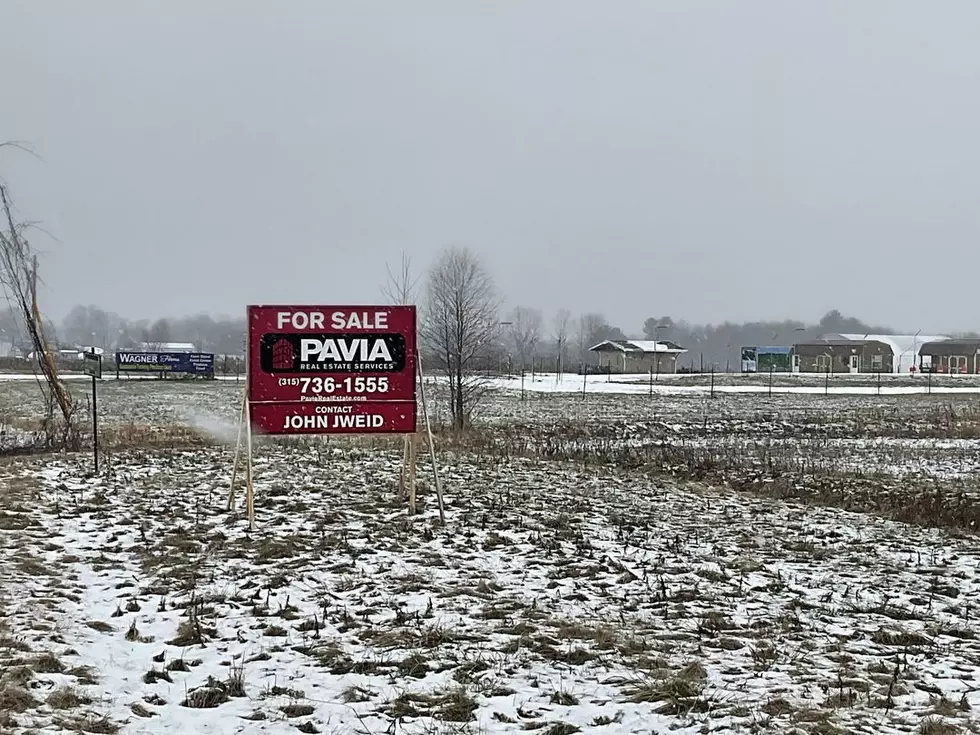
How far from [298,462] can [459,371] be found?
1085 centimetres

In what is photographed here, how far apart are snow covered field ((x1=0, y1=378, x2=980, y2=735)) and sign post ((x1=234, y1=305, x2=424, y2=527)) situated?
1.16 m

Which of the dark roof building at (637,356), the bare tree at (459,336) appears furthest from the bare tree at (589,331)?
the bare tree at (459,336)

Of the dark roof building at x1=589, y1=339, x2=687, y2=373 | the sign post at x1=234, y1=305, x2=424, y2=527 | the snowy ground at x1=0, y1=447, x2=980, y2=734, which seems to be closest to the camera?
the snowy ground at x1=0, y1=447, x2=980, y2=734

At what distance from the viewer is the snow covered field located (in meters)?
5.46

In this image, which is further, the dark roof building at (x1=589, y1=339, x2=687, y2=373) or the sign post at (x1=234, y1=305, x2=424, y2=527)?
the dark roof building at (x1=589, y1=339, x2=687, y2=373)

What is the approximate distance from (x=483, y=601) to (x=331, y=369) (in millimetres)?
5093

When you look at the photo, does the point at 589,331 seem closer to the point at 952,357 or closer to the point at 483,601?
the point at 952,357

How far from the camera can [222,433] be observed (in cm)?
2339

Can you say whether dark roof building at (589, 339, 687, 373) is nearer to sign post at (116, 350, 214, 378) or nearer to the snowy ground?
sign post at (116, 350, 214, 378)

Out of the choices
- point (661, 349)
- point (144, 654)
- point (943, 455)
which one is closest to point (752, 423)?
point (943, 455)

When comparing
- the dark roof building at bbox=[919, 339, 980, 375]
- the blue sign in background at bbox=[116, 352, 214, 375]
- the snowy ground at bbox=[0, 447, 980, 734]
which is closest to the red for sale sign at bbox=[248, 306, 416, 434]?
the snowy ground at bbox=[0, 447, 980, 734]

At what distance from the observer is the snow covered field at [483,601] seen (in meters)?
5.46

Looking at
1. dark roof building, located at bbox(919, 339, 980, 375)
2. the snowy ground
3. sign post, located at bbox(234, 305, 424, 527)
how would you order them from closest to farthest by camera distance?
1. the snowy ground
2. sign post, located at bbox(234, 305, 424, 527)
3. dark roof building, located at bbox(919, 339, 980, 375)

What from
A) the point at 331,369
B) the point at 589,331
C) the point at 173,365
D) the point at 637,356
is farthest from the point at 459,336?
the point at 589,331
